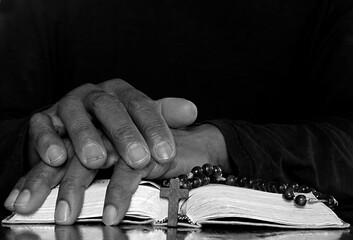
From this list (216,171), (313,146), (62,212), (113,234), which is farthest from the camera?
(313,146)

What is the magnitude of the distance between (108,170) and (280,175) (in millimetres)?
477

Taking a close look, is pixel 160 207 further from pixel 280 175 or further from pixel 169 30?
pixel 169 30

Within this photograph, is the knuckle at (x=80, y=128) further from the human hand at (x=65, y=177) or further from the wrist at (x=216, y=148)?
the wrist at (x=216, y=148)

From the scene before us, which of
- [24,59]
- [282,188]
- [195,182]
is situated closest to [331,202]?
[282,188]

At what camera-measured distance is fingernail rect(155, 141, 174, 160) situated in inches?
58.3

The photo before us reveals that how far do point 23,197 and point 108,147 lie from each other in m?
0.28

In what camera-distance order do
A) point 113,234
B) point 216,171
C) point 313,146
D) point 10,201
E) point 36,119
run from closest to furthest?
point 113,234
point 10,201
point 216,171
point 36,119
point 313,146

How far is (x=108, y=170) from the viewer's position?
1.67 m

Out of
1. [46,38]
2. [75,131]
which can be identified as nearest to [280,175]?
[75,131]

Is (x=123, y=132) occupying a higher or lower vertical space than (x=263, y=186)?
higher

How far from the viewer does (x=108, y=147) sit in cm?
158

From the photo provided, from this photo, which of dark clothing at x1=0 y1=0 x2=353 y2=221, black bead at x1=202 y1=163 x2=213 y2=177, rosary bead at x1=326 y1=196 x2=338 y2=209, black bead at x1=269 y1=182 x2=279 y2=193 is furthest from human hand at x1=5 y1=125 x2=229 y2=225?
dark clothing at x1=0 y1=0 x2=353 y2=221

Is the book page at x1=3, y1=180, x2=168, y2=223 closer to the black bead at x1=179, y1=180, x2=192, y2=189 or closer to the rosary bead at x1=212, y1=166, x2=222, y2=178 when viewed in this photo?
the black bead at x1=179, y1=180, x2=192, y2=189

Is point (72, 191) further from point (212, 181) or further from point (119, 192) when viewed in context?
point (212, 181)
